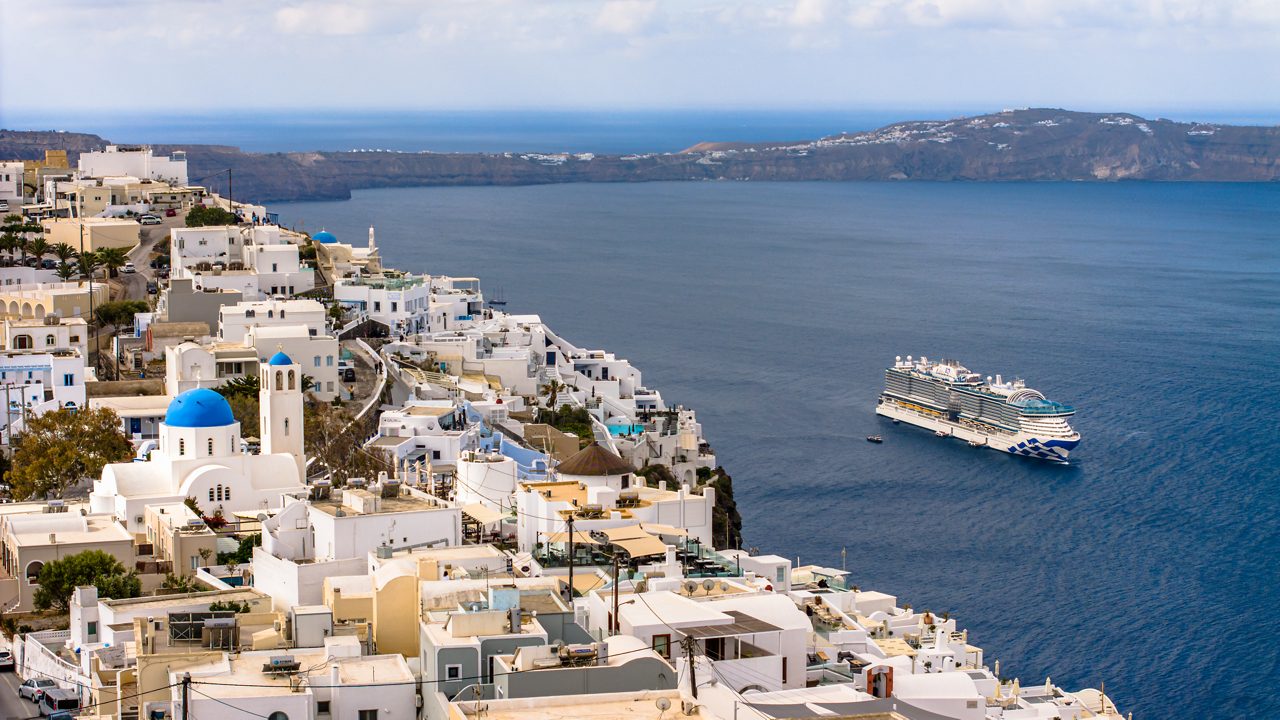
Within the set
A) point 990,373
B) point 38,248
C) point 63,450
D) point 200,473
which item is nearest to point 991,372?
point 990,373

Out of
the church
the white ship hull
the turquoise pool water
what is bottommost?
the white ship hull

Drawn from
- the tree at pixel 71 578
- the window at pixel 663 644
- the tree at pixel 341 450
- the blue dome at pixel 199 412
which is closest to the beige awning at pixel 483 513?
the tree at pixel 71 578

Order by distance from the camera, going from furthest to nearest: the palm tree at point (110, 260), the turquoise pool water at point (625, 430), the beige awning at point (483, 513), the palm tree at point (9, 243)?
the palm tree at point (9, 243) < the palm tree at point (110, 260) < the turquoise pool water at point (625, 430) < the beige awning at point (483, 513)

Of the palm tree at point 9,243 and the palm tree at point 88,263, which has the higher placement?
the palm tree at point 9,243

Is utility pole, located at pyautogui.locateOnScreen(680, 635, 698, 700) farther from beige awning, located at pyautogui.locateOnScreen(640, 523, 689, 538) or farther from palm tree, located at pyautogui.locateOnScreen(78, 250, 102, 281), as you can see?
palm tree, located at pyautogui.locateOnScreen(78, 250, 102, 281)

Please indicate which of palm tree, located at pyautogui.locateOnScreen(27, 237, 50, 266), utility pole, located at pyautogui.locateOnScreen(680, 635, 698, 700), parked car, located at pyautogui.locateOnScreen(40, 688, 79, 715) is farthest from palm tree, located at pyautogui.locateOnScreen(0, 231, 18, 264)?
utility pole, located at pyautogui.locateOnScreen(680, 635, 698, 700)

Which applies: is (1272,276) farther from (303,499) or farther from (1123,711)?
(303,499)

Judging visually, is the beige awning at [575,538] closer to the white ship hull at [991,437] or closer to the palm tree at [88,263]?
the palm tree at [88,263]

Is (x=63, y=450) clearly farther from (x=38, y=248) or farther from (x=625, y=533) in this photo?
(x=38, y=248)
